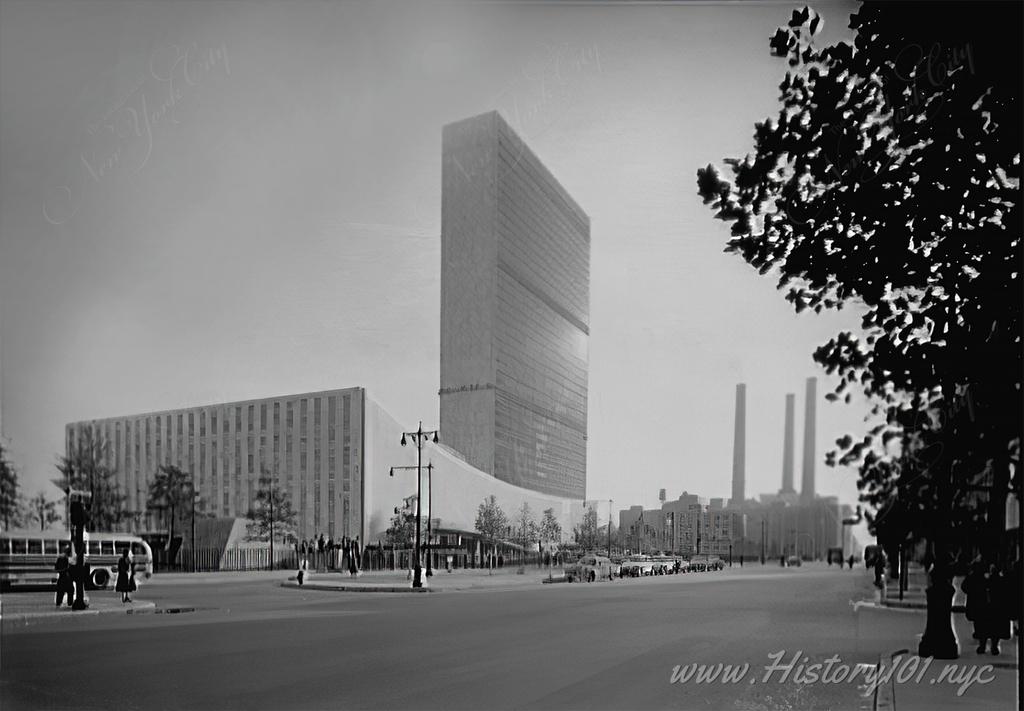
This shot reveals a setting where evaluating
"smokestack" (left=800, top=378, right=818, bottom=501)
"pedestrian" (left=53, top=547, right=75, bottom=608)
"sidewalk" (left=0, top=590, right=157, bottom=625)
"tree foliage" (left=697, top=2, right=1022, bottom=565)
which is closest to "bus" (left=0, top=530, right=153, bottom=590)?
"pedestrian" (left=53, top=547, right=75, bottom=608)

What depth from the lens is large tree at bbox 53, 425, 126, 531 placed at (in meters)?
6.71

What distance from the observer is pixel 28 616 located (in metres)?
9.13

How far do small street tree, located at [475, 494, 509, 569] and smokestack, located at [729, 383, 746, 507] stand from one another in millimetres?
1383

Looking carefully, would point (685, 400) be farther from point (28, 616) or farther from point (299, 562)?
point (28, 616)

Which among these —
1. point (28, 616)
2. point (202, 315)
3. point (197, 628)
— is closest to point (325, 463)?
point (202, 315)

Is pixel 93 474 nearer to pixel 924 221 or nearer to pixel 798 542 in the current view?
pixel 798 542

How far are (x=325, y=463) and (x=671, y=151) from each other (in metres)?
2.89

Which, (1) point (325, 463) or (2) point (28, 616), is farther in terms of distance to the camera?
(2) point (28, 616)

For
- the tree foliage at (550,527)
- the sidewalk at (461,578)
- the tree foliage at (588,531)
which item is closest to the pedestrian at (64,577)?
the sidewalk at (461,578)

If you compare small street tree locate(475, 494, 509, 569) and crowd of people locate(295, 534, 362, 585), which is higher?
small street tree locate(475, 494, 509, 569)

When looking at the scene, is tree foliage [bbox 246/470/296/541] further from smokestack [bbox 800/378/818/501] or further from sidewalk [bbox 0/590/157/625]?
sidewalk [bbox 0/590/157/625]

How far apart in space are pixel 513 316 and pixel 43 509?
3.86 meters

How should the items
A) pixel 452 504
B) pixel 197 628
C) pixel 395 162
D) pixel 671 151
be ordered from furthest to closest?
1. pixel 197 628
2. pixel 395 162
3. pixel 671 151
4. pixel 452 504

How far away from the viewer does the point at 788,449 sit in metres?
5.73
